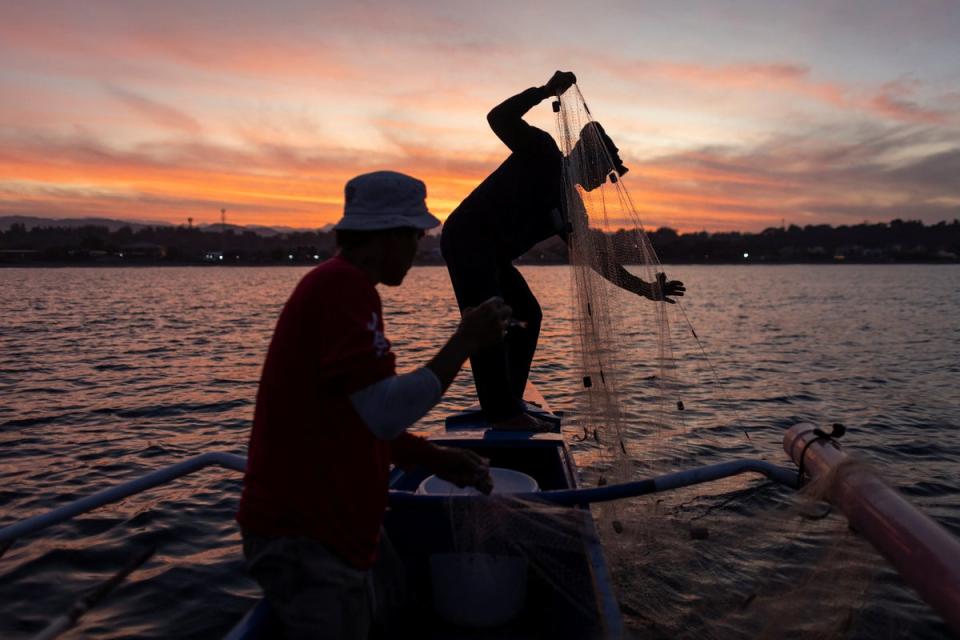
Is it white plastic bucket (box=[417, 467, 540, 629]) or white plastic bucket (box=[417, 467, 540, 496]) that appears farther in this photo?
white plastic bucket (box=[417, 467, 540, 496])

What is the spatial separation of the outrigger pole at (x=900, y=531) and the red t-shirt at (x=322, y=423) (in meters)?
2.34

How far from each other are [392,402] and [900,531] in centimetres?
251

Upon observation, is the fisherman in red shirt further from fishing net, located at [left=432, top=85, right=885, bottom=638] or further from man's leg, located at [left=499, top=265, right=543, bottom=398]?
man's leg, located at [left=499, top=265, right=543, bottom=398]

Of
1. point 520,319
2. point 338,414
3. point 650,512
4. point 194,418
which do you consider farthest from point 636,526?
point 194,418

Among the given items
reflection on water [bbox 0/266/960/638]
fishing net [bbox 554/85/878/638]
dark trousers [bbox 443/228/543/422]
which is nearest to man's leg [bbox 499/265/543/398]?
dark trousers [bbox 443/228/543/422]

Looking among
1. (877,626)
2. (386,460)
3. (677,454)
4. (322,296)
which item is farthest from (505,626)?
(677,454)

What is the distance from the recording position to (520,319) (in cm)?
632

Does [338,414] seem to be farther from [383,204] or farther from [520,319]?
[520,319]

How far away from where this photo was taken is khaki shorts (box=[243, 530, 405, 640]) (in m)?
2.39

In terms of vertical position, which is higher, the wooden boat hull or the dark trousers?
the dark trousers

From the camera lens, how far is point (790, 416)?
14125mm

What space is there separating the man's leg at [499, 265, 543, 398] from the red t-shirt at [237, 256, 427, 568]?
363cm

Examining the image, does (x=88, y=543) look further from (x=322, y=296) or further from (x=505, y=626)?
(x=322, y=296)

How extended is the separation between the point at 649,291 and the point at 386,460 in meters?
3.48
